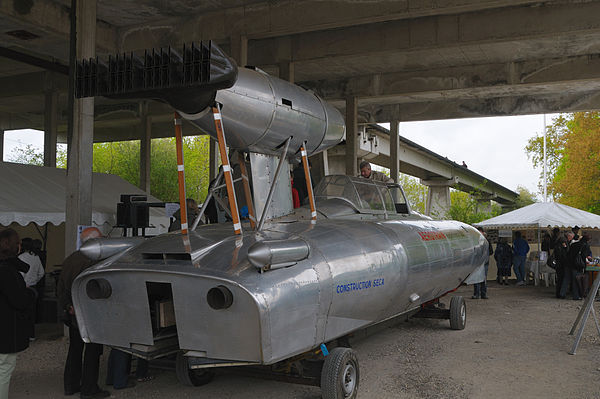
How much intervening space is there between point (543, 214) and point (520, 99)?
5.38 m

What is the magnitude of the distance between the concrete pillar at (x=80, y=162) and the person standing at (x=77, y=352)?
364 centimetres

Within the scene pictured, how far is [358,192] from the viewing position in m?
8.05

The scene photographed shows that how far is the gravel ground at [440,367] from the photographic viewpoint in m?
Answer: 6.32

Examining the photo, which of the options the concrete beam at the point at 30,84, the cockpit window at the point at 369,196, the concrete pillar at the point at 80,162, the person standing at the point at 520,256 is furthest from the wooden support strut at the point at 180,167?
the concrete beam at the point at 30,84

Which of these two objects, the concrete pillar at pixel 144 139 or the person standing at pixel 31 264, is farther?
the concrete pillar at pixel 144 139

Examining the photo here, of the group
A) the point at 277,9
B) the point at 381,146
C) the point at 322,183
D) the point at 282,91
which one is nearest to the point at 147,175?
the point at 381,146

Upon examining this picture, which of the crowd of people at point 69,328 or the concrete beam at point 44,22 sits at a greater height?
the concrete beam at point 44,22

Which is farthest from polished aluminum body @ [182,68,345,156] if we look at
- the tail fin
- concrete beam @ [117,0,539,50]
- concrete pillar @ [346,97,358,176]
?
concrete pillar @ [346,97,358,176]

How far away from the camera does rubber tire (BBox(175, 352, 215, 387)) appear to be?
6.29 meters

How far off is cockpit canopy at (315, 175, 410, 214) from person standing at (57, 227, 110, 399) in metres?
3.35

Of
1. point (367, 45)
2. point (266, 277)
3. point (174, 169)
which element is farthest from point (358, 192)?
point (174, 169)

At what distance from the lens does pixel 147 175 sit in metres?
25.0

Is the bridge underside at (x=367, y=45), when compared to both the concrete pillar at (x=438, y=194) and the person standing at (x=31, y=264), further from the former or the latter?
the concrete pillar at (x=438, y=194)

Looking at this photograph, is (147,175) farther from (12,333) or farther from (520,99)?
(12,333)
